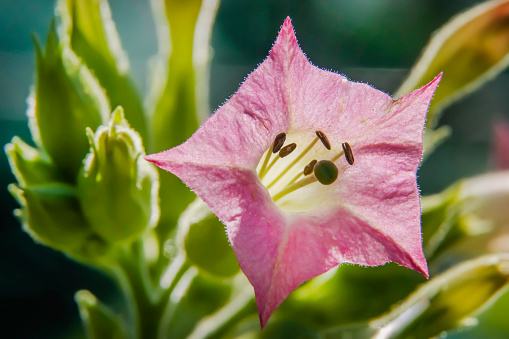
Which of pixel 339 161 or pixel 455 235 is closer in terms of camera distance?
pixel 339 161

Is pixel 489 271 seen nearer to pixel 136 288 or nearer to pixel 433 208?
pixel 433 208

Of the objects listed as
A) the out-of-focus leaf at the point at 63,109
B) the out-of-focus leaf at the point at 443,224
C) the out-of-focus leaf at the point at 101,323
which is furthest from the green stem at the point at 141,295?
the out-of-focus leaf at the point at 443,224

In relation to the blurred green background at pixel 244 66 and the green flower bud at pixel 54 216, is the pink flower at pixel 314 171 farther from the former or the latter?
the blurred green background at pixel 244 66

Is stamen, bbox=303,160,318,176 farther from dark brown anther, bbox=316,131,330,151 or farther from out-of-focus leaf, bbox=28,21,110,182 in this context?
out-of-focus leaf, bbox=28,21,110,182

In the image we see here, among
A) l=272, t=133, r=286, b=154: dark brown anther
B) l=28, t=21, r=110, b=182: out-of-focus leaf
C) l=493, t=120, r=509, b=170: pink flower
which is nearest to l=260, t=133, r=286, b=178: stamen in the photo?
l=272, t=133, r=286, b=154: dark brown anther

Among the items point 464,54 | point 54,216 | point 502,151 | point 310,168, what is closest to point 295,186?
point 310,168

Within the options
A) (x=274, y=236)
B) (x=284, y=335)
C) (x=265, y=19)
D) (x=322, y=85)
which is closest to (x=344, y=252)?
(x=274, y=236)

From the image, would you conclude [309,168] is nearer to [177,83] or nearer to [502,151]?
[177,83]
